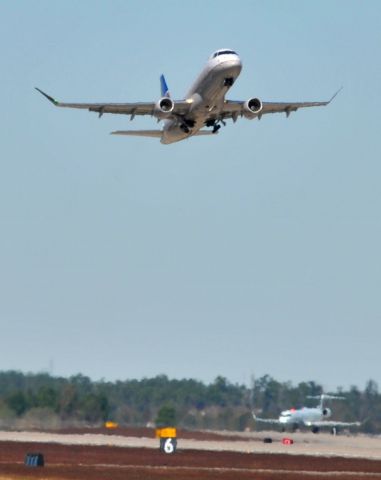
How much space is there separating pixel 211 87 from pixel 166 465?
61.2 feet

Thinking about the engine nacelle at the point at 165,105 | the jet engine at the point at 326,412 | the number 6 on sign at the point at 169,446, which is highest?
the engine nacelle at the point at 165,105

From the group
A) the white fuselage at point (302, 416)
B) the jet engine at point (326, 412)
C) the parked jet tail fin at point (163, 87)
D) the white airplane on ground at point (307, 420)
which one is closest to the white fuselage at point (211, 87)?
the parked jet tail fin at point (163, 87)

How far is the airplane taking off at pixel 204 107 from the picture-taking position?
67438 mm

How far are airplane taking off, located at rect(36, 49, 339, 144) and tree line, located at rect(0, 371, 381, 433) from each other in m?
35.4

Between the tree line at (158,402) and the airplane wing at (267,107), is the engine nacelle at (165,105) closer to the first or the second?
the airplane wing at (267,107)

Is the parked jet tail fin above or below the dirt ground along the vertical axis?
above

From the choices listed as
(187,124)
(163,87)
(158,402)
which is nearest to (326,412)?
(158,402)

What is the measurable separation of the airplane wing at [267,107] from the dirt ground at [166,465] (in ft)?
59.0

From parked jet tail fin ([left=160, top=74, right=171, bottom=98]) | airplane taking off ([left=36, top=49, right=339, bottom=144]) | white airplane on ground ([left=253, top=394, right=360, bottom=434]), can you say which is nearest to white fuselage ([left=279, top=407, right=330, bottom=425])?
white airplane on ground ([left=253, top=394, right=360, bottom=434])

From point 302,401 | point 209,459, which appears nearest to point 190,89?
point 209,459

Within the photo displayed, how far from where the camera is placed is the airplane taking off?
221ft

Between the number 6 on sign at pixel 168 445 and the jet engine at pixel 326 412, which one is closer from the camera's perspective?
the number 6 on sign at pixel 168 445

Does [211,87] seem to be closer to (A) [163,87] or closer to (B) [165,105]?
(B) [165,105]

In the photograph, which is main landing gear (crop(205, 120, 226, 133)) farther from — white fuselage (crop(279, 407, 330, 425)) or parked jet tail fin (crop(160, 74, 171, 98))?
white fuselage (crop(279, 407, 330, 425))
